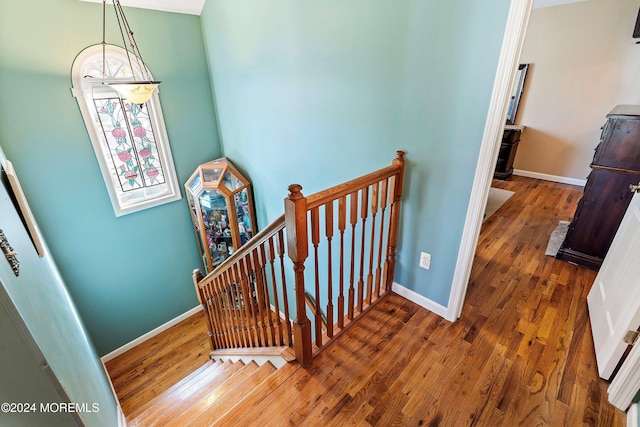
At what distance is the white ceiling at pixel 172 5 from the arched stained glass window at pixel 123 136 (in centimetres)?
45

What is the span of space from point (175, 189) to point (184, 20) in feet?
6.08

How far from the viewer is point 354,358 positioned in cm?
172

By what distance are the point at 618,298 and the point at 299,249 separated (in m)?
1.80

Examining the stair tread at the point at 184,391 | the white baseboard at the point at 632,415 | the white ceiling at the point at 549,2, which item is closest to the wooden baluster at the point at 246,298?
the stair tread at the point at 184,391

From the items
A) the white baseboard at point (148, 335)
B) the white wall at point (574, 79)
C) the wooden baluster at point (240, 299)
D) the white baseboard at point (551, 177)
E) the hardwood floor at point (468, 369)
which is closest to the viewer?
the hardwood floor at point (468, 369)

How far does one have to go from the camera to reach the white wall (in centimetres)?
385

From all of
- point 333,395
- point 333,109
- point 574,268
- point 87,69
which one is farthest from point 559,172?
point 87,69

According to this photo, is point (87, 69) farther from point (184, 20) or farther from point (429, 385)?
point (429, 385)

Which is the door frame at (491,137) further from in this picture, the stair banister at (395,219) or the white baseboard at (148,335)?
the white baseboard at (148,335)

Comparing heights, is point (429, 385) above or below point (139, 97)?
below

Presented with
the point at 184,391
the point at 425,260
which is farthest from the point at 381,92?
the point at 184,391

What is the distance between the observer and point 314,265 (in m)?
2.04

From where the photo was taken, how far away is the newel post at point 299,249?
1.29 metres

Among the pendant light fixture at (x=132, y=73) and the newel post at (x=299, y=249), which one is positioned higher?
the pendant light fixture at (x=132, y=73)
